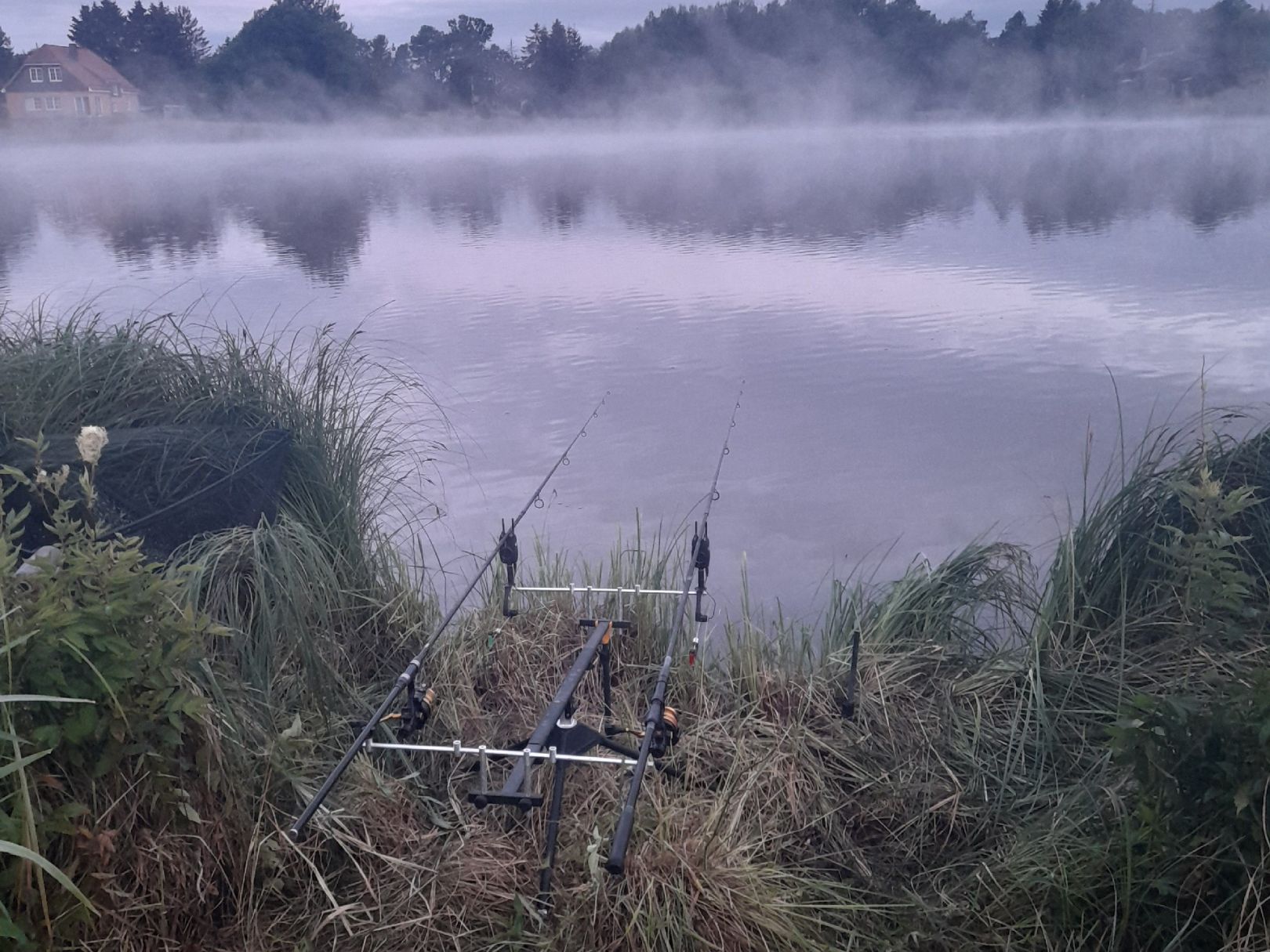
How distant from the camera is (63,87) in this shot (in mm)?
19453

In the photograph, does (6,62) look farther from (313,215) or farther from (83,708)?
(83,708)

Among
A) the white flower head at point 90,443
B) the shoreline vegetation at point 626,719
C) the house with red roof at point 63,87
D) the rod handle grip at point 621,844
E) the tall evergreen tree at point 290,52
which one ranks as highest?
the tall evergreen tree at point 290,52

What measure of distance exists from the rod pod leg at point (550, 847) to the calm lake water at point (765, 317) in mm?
2575

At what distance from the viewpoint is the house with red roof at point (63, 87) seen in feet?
61.3

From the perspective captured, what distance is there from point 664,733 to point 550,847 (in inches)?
13.3

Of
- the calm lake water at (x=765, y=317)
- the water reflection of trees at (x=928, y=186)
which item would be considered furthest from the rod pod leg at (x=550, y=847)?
the water reflection of trees at (x=928, y=186)

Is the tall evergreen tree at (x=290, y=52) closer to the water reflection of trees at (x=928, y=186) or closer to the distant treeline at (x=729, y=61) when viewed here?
the distant treeline at (x=729, y=61)

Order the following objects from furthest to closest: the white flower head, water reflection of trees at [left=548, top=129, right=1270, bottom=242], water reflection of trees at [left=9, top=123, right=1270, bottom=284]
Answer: water reflection of trees at [left=548, top=129, right=1270, bottom=242], water reflection of trees at [left=9, top=123, right=1270, bottom=284], the white flower head

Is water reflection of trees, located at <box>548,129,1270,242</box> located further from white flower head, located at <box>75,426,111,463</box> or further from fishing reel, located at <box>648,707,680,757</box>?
white flower head, located at <box>75,426,111,463</box>

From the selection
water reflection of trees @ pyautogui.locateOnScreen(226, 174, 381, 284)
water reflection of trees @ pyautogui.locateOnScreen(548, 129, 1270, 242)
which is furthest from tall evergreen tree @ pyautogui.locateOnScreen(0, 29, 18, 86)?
water reflection of trees @ pyautogui.locateOnScreen(548, 129, 1270, 242)

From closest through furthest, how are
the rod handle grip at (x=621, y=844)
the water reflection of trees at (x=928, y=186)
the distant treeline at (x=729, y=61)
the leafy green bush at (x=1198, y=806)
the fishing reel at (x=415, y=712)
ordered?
the rod handle grip at (x=621, y=844) < the leafy green bush at (x=1198, y=806) < the fishing reel at (x=415, y=712) < the water reflection of trees at (x=928, y=186) < the distant treeline at (x=729, y=61)

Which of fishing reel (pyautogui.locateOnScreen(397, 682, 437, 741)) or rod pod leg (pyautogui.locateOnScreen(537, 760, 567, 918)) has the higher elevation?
fishing reel (pyautogui.locateOnScreen(397, 682, 437, 741))

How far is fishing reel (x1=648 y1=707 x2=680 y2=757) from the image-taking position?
2.30 meters

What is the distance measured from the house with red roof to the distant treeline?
363 millimetres
